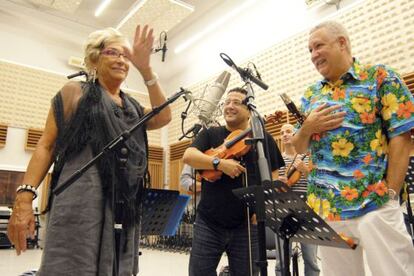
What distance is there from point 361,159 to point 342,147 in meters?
0.10

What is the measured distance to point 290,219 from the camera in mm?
1366

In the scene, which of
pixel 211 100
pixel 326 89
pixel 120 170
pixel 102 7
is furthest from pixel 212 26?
pixel 120 170

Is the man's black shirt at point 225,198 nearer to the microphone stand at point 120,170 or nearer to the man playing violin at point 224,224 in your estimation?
the man playing violin at point 224,224

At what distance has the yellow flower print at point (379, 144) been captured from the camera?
5.01 ft

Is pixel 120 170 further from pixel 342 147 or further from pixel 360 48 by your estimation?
pixel 360 48

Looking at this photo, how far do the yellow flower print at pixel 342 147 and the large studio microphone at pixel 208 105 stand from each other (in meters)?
1.22

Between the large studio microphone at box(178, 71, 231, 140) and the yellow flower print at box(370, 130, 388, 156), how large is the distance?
1349 mm

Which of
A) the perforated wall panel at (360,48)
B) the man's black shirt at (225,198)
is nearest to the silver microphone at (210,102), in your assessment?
the man's black shirt at (225,198)

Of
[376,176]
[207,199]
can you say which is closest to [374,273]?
[376,176]

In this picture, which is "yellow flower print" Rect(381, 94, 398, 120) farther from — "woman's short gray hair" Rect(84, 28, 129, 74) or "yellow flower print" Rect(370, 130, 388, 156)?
"woman's short gray hair" Rect(84, 28, 129, 74)

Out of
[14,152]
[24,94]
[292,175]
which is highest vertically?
[24,94]

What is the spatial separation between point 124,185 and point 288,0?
670cm

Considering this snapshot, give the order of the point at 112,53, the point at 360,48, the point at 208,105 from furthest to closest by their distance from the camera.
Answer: the point at 360,48 < the point at 208,105 < the point at 112,53

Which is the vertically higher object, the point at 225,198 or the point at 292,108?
the point at 292,108
